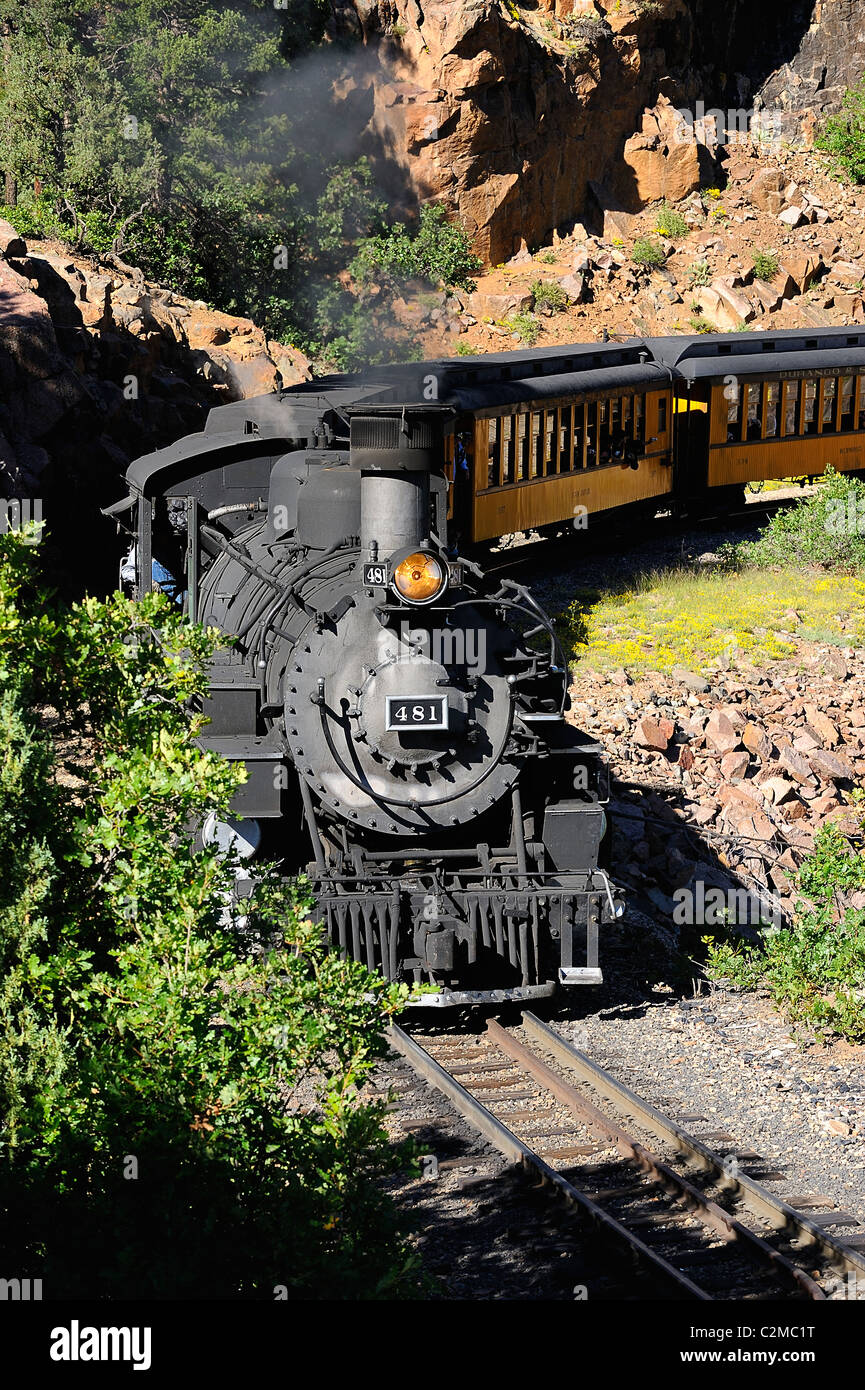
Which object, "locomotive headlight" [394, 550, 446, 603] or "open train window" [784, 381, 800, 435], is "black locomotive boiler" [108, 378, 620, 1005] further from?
"open train window" [784, 381, 800, 435]

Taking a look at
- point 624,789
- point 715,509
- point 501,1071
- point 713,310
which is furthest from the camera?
point 713,310

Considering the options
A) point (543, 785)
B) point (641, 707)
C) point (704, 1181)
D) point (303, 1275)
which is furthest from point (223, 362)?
point (303, 1275)

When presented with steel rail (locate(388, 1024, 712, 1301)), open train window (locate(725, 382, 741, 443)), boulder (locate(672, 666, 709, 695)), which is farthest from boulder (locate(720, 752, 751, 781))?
open train window (locate(725, 382, 741, 443))

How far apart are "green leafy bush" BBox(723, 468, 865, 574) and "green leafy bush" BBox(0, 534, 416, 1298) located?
1707 cm

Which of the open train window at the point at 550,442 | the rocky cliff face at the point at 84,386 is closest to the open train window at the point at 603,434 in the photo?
the open train window at the point at 550,442

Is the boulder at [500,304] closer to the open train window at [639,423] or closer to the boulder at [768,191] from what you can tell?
the boulder at [768,191]

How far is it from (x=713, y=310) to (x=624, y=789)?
31.1 metres

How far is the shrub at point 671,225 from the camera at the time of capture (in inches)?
1720

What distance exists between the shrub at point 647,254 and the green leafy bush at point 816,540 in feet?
72.5

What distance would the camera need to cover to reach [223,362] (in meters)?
27.3

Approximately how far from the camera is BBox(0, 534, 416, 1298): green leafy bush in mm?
4992
